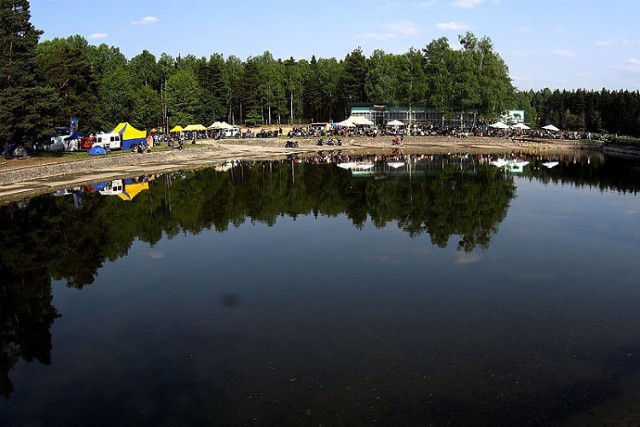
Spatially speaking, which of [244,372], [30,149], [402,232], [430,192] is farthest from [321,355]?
[30,149]

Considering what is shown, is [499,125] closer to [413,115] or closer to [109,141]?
[413,115]

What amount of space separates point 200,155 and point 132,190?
76.4 ft

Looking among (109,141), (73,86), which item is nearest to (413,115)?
(109,141)

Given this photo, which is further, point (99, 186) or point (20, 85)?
point (20, 85)

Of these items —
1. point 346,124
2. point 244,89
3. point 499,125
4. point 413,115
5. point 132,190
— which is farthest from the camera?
point 244,89

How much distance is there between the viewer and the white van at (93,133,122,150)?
51688 mm

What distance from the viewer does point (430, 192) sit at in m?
34.5

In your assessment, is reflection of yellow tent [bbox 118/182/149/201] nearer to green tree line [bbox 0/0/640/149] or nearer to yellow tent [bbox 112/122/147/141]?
green tree line [bbox 0/0/640/149]

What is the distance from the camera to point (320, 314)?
14.2 m

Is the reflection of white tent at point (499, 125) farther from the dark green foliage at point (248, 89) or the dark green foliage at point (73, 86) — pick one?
the dark green foliage at point (73, 86)

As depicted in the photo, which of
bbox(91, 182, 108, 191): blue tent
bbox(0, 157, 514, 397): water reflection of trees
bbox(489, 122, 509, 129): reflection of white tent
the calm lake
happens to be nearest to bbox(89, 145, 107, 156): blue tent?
bbox(0, 157, 514, 397): water reflection of trees

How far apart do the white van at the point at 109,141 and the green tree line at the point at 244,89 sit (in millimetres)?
2687

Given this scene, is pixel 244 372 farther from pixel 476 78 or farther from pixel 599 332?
pixel 476 78

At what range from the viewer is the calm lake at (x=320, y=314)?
9961 mm
